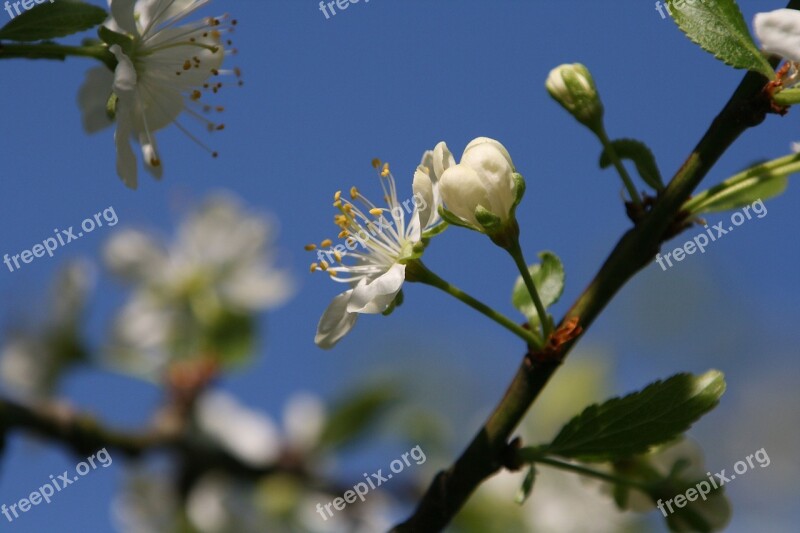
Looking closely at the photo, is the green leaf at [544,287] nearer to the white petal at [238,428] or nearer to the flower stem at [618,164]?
the flower stem at [618,164]

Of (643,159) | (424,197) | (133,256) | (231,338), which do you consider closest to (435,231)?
(424,197)

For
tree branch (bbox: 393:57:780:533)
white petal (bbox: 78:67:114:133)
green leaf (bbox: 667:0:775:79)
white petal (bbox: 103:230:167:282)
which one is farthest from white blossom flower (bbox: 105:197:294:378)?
green leaf (bbox: 667:0:775:79)

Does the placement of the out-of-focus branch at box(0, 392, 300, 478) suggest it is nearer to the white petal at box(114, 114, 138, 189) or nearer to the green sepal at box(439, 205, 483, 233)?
the white petal at box(114, 114, 138, 189)

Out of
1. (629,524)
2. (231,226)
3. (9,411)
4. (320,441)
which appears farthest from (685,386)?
(231,226)

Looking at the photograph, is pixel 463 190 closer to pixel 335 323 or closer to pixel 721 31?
pixel 335 323

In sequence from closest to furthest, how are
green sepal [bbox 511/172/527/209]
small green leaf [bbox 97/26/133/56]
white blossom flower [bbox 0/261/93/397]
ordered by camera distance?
green sepal [bbox 511/172/527/209] < small green leaf [bbox 97/26/133/56] < white blossom flower [bbox 0/261/93/397]

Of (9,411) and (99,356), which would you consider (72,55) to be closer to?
(9,411)
